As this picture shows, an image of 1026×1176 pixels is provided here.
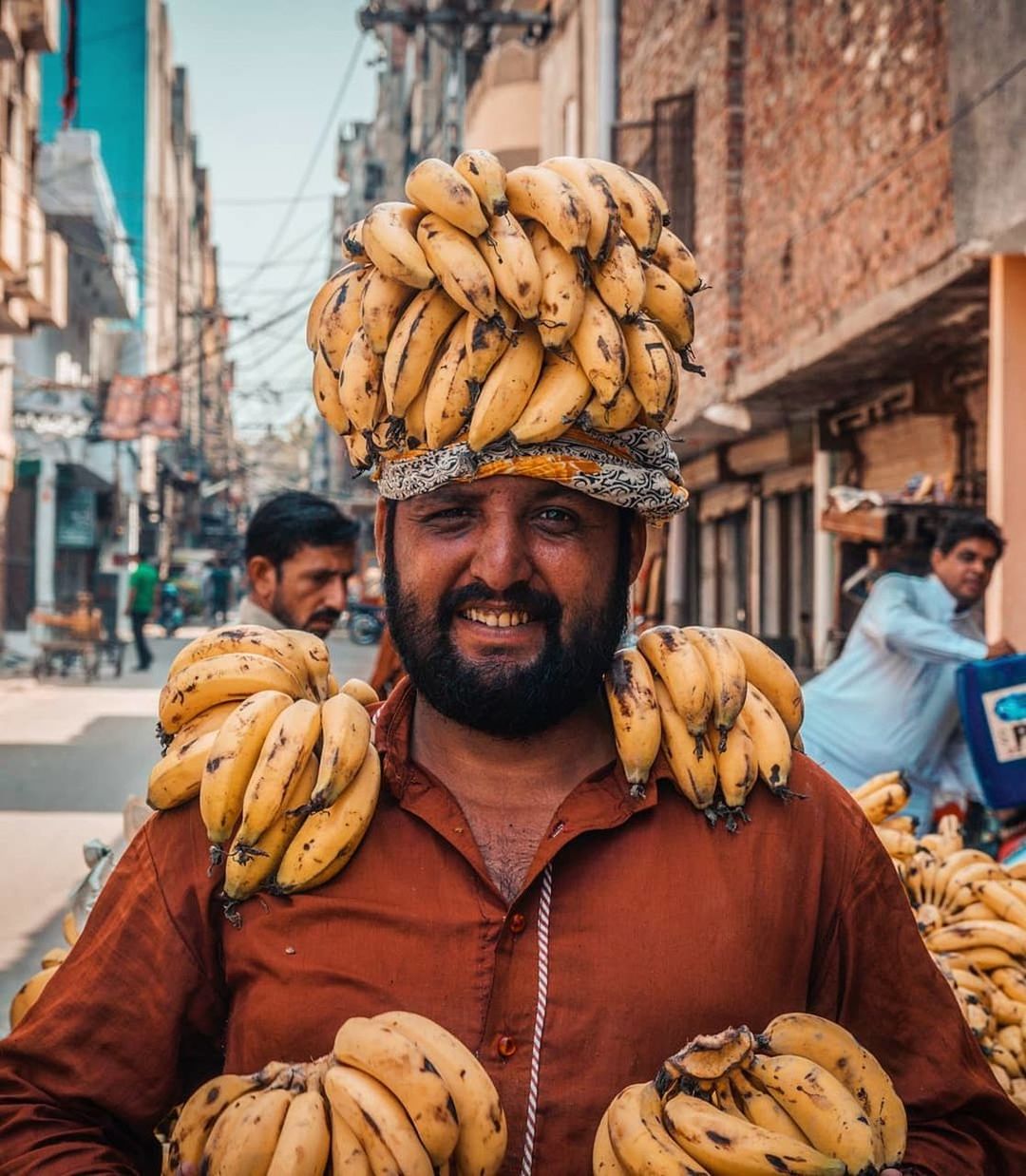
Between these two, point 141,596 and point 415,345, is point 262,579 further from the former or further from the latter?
point 141,596

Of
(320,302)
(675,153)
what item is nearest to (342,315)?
(320,302)

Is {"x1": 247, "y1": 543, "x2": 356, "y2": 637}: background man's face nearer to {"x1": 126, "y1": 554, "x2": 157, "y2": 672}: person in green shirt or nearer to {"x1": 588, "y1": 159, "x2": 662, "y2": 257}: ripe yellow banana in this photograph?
{"x1": 588, "y1": 159, "x2": 662, "y2": 257}: ripe yellow banana

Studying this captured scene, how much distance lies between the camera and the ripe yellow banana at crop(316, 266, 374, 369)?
7.61 ft

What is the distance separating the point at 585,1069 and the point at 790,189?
1190cm

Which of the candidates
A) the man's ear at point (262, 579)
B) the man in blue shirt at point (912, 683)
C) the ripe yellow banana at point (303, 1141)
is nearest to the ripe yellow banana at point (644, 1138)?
the ripe yellow banana at point (303, 1141)

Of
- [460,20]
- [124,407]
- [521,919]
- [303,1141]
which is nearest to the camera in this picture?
[303,1141]

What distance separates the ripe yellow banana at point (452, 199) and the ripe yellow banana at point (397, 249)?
51mm

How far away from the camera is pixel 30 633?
→ 26.6 metres

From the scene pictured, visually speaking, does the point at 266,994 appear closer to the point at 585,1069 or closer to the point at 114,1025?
the point at 114,1025

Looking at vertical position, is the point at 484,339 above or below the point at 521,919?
above

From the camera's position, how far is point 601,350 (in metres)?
2.18

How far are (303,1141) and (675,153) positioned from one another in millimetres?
15983

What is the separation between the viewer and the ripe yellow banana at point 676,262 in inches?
95.5

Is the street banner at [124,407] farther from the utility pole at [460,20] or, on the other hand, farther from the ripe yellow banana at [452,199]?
the ripe yellow banana at [452,199]
